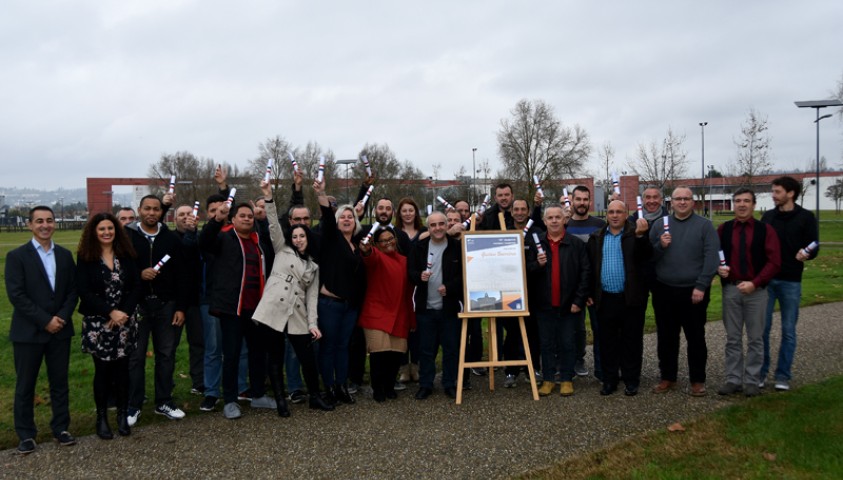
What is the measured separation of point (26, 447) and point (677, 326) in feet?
21.6

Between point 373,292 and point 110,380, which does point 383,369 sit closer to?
point 373,292

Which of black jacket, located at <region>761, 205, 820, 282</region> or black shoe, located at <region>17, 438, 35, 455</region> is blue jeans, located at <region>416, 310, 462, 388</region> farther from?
black shoe, located at <region>17, 438, 35, 455</region>

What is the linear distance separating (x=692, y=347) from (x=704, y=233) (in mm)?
1271

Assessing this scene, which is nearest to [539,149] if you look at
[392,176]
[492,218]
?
[392,176]

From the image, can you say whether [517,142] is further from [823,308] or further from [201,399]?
[201,399]

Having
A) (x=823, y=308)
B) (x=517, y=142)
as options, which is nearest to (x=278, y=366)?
(x=823, y=308)

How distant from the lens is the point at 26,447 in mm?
5449

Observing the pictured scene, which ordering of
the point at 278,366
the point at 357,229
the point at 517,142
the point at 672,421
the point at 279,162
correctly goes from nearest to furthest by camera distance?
the point at 672,421
the point at 278,366
the point at 357,229
the point at 279,162
the point at 517,142

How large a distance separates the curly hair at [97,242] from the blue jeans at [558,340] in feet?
14.8

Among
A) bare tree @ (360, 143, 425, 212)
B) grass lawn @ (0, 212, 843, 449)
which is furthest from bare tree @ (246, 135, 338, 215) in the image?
grass lawn @ (0, 212, 843, 449)

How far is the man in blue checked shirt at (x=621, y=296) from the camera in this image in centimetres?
677

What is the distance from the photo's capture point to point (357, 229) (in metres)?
6.99

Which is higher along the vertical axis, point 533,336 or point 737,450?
point 533,336

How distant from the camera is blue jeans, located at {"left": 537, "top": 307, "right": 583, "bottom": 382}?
7.02m
